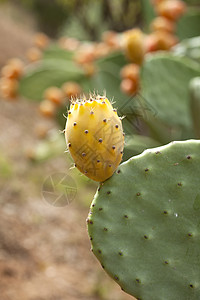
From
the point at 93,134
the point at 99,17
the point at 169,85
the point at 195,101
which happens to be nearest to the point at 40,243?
the point at 169,85

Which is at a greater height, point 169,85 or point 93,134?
point 93,134

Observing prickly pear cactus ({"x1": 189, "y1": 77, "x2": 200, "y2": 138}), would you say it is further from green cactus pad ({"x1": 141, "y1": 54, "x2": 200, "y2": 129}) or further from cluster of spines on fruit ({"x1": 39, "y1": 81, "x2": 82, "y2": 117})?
cluster of spines on fruit ({"x1": 39, "y1": 81, "x2": 82, "y2": 117})

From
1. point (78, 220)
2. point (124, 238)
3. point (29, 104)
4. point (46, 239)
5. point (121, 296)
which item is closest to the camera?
point (124, 238)

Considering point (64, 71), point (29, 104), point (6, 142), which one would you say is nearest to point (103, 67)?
point (64, 71)

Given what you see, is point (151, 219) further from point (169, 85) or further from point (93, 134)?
point (169, 85)

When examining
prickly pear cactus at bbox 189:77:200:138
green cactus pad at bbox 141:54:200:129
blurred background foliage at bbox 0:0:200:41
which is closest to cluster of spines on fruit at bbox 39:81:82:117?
green cactus pad at bbox 141:54:200:129

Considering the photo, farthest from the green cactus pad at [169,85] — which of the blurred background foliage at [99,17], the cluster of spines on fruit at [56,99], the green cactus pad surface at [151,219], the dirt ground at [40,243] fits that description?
the blurred background foliage at [99,17]

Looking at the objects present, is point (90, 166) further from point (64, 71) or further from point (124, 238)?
point (64, 71)

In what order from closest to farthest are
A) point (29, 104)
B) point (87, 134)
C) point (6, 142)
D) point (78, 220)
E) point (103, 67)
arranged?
point (87, 134) → point (103, 67) → point (78, 220) → point (6, 142) → point (29, 104)
